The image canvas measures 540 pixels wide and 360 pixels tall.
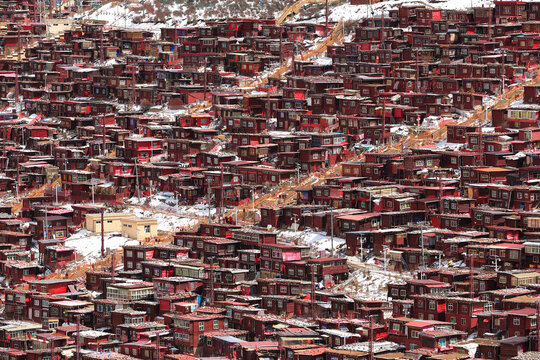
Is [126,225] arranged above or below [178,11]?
below

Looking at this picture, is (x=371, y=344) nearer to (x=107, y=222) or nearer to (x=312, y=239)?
(x=312, y=239)

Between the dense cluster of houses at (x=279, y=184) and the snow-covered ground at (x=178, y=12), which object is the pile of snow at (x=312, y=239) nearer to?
the dense cluster of houses at (x=279, y=184)

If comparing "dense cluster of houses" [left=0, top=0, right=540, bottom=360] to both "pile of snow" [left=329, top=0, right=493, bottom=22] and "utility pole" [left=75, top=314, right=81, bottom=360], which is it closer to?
"utility pole" [left=75, top=314, right=81, bottom=360]

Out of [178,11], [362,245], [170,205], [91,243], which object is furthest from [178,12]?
[362,245]

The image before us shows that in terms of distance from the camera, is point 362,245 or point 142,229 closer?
point 362,245

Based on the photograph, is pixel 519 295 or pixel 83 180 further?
pixel 83 180

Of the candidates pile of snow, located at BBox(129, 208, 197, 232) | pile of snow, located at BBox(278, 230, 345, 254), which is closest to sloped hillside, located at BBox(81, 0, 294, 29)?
pile of snow, located at BBox(129, 208, 197, 232)

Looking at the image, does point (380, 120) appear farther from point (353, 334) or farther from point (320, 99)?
point (353, 334)

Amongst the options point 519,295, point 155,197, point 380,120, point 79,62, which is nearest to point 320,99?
point 380,120

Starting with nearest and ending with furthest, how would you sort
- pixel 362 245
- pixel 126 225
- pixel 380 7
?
pixel 362 245 < pixel 126 225 < pixel 380 7
